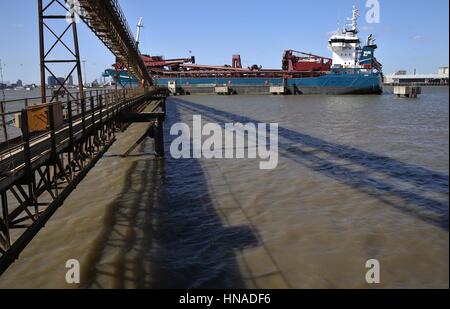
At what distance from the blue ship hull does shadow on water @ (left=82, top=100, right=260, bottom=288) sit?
6458 cm

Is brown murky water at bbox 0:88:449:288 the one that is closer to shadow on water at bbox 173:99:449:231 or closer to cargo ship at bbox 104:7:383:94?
shadow on water at bbox 173:99:449:231

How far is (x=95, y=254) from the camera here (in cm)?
864

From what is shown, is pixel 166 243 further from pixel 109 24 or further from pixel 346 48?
pixel 346 48

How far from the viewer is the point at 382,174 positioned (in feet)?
49.4

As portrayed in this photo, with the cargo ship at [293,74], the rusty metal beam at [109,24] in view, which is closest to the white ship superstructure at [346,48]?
the cargo ship at [293,74]

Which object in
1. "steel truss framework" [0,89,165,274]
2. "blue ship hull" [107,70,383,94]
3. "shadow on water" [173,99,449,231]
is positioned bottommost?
"shadow on water" [173,99,449,231]

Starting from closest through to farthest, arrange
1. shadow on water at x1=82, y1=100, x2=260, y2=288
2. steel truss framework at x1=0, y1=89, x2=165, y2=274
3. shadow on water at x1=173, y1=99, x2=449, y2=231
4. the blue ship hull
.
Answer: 1. steel truss framework at x1=0, y1=89, x2=165, y2=274
2. shadow on water at x1=82, y1=100, x2=260, y2=288
3. shadow on water at x1=173, y1=99, x2=449, y2=231
4. the blue ship hull

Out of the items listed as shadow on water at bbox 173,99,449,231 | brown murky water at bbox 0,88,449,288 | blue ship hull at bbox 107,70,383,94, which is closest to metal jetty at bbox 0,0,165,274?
brown murky water at bbox 0,88,449,288

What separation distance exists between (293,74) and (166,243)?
8999 centimetres

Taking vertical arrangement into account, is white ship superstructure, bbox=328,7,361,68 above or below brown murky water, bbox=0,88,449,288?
above

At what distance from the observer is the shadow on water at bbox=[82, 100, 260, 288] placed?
7.57 metres

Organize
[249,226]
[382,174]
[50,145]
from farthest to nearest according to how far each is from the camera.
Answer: [382,174] < [249,226] < [50,145]

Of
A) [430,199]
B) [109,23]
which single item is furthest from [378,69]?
[430,199]

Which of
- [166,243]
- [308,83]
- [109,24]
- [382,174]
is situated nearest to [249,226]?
[166,243]
